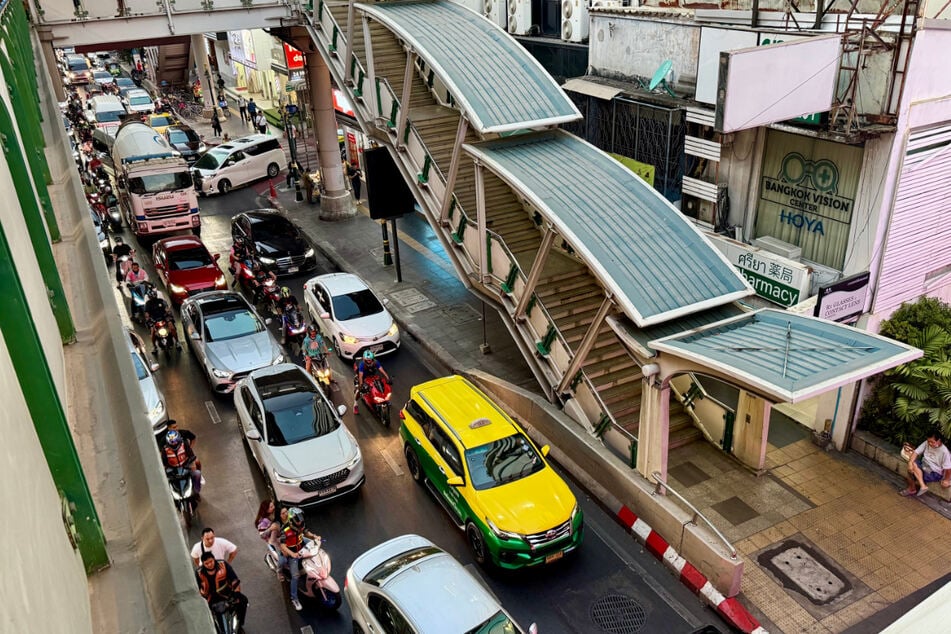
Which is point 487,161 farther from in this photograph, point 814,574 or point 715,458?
point 814,574

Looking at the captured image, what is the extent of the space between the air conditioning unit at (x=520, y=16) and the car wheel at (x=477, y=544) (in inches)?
610

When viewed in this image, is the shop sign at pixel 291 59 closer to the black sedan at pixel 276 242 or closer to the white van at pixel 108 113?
the white van at pixel 108 113

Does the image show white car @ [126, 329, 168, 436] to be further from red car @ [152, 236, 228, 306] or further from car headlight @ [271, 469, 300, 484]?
red car @ [152, 236, 228, 306]

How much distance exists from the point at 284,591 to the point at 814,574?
28.1ft

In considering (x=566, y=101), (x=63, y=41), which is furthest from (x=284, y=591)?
(x=63, y=41)

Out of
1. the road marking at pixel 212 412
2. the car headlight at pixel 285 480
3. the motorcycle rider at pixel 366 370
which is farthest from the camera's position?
the road marking at pixel 212 412

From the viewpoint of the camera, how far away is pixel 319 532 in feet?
44.5

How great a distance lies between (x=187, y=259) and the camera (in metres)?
22.4

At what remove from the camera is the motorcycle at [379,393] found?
16516mm

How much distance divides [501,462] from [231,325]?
8.67 meters

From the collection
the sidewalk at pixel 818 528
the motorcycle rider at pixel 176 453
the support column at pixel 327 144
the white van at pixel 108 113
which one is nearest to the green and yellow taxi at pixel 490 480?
the sidewalk at pixel 818 528

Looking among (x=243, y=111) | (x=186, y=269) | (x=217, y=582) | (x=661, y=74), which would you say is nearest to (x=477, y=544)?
(x=217, y=582)

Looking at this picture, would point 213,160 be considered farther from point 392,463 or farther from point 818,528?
point 818,528

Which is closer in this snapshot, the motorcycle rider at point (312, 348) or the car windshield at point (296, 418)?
the car windshield at point (296, 418)
